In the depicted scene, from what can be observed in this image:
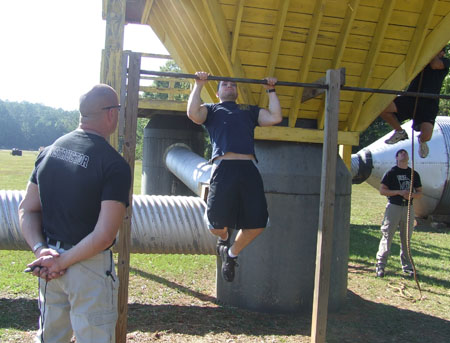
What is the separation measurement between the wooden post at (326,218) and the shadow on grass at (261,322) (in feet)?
4.71

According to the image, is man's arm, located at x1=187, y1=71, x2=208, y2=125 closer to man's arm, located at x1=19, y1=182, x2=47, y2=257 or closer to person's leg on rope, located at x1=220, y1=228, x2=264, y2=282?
person's leg on rope, located at x1=220, y1=228, x2=264, y2=282

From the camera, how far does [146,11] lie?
26.0ft

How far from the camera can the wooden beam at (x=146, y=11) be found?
7561mm

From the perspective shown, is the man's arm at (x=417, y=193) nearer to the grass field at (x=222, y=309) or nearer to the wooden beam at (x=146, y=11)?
the grass field at (x=222, y=309)

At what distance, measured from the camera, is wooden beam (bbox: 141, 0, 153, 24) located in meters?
7.56

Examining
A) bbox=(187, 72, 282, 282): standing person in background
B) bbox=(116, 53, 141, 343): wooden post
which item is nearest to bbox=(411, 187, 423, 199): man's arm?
bbox=(187, 72, 282, 282): standing person in background

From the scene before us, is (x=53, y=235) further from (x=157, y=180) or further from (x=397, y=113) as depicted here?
(x=157, y=180)

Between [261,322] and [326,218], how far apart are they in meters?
2.28

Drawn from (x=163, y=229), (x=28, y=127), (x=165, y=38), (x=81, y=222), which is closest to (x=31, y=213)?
(x=81, y=222)

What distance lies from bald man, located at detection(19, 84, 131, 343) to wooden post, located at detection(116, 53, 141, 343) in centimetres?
111

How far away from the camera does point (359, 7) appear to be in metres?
5.86

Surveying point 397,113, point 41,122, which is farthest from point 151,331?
point 41,122

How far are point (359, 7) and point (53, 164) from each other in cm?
427

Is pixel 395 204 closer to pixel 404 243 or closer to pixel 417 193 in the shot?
pixel 417 193
